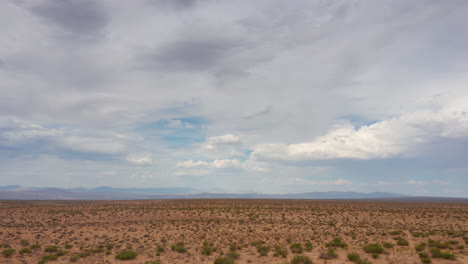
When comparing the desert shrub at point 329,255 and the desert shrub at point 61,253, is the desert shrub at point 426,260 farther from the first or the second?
the desert shrub at point 61,253

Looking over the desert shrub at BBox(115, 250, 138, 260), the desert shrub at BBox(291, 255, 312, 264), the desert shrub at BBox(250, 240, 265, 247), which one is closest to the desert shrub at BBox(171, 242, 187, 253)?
the desert shrub at BBox(115, 250, 138, 260)

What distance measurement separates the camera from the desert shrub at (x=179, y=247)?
2535cm

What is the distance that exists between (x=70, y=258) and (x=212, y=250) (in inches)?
451

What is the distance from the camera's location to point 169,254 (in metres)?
24.5

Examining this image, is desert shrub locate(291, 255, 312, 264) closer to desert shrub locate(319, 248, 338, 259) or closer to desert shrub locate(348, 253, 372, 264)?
desert shrub locate(319, 248, 338, 259)

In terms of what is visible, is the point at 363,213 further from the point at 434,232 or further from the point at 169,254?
the point at 169,254

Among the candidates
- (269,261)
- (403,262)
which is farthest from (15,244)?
(403,262)

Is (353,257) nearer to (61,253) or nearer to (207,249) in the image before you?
(207,249)

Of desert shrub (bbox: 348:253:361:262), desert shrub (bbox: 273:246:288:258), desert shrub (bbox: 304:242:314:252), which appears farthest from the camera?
desert shrub (bbox: 304:242:314:252)

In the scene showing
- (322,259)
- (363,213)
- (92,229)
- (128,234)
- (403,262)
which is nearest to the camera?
(403,262)

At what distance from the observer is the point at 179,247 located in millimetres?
26156

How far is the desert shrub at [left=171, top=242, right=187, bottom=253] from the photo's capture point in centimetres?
2535

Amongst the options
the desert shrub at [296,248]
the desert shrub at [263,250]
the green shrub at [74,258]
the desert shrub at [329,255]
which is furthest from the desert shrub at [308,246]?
the green shrub at [74,258]

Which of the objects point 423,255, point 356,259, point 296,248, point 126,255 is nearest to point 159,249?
point 126,255
